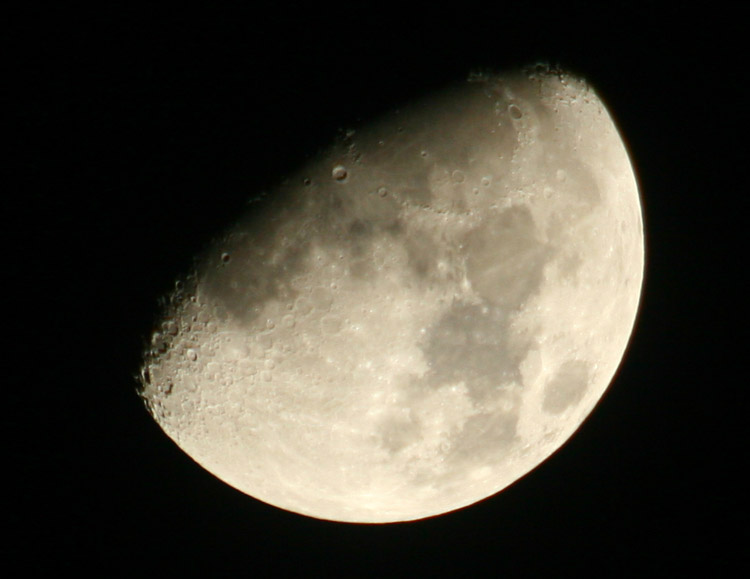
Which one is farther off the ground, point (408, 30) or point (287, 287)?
point (408, 30)

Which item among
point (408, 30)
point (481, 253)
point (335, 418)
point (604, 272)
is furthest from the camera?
point (604, 272)

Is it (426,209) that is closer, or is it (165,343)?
(426,209)

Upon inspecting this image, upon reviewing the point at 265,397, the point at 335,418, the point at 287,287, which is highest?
the point at 287,287

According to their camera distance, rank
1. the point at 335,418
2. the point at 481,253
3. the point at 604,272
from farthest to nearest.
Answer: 1. the point at 604,272
2. the point at 335,418
3. the point at 481,253

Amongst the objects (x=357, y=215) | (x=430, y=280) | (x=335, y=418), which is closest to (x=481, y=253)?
(x=430, y=280)

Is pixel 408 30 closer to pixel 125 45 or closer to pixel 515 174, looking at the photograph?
pixel 515 174

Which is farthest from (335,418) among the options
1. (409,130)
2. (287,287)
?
(409,130)
